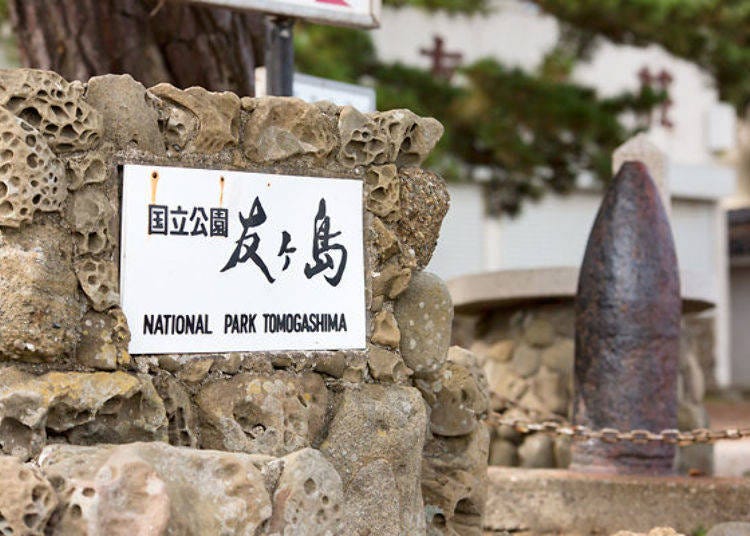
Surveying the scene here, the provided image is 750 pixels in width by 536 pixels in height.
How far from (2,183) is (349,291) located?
3.56 ft

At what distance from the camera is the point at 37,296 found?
3.04 metres

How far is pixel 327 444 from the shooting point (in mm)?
3496

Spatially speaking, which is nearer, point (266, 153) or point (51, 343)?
point (51, 343)

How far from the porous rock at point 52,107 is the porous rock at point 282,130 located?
495mm

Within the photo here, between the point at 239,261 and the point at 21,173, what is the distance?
67cm

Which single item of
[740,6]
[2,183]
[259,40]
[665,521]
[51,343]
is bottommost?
[665,521]

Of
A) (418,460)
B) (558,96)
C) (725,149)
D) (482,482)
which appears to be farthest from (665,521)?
(725,149)

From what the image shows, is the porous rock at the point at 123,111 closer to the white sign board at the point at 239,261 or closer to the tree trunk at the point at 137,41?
the white sign board at the point at 239,261

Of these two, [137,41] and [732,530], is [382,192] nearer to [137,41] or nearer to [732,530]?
[732,530]

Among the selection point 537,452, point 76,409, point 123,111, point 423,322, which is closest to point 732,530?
point 423,322

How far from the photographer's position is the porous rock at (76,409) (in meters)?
2.96

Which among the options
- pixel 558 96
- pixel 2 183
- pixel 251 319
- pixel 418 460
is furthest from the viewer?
pixel 558 96

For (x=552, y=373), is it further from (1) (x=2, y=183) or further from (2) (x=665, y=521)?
(1) (x=2, y=183)

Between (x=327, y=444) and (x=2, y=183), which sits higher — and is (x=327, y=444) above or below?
below
